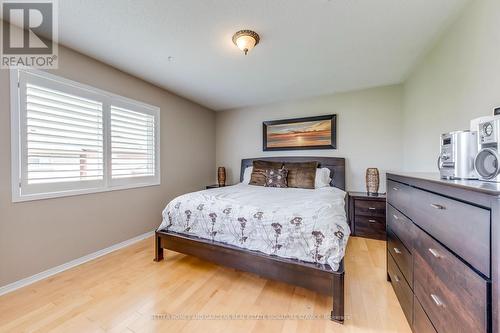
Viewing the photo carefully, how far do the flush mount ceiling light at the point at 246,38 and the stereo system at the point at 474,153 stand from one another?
1680 mm

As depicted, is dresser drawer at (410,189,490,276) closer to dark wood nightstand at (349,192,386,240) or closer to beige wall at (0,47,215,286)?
dark wood nightstand at (349,192,386,240)

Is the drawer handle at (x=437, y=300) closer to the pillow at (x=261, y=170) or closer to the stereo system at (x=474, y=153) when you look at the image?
the stereo system at (x=474, y=153)

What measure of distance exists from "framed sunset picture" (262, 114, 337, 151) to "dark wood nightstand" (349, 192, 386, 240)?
1.03m

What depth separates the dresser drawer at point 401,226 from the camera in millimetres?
1334

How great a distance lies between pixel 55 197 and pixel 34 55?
1389 millimetres

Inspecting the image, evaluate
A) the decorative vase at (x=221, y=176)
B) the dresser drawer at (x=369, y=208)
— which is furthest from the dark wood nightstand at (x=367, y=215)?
the decorative vase at (x=221, y=176)

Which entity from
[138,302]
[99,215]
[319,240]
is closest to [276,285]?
[319,240]

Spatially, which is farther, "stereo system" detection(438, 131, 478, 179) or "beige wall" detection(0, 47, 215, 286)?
"beige wall" detection(0, 47, 215, 286)

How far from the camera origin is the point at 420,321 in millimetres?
1179

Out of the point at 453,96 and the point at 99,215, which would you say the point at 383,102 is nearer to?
the point at 453,96

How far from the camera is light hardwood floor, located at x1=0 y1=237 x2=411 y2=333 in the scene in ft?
4.70

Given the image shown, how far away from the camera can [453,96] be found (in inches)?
70.0

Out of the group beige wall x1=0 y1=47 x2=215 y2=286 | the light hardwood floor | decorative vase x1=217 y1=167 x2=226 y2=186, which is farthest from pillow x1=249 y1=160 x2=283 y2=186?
the light hardwood floor

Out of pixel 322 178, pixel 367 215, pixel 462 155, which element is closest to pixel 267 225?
pixel 462 155
